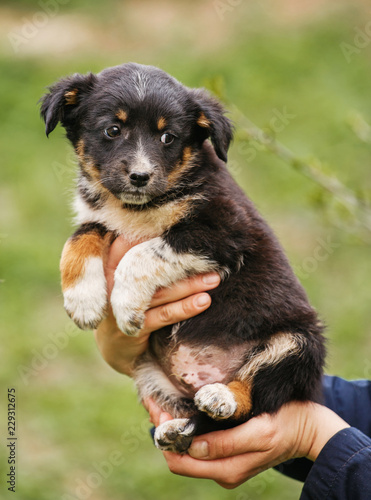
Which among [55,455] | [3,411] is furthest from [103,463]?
[3,411]

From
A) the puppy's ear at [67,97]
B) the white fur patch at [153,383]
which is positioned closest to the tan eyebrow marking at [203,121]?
the puppy's ear at [67,97]

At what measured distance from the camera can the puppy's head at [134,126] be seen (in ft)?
12.1

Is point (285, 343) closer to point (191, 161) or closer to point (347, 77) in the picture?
point (191, 161)

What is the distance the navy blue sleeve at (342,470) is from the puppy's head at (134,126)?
160cm

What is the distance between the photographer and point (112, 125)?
3738mm

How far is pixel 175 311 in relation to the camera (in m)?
3.72

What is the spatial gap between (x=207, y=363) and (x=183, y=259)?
58 centimetres

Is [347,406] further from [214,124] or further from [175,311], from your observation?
[214,124]

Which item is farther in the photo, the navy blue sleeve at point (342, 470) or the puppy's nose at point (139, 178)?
the puppy's nose at point (139, 178)

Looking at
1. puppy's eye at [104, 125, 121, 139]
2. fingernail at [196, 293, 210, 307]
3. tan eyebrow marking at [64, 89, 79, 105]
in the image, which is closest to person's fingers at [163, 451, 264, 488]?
fingernail at [196, 293, 210, 307]

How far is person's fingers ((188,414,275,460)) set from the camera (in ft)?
11.4

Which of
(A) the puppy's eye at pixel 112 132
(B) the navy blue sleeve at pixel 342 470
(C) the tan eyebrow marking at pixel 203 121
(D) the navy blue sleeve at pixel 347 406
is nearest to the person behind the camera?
(B) the navy blue sleeve at pixel 342 470

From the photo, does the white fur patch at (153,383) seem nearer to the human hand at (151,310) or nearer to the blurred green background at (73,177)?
the human hand at (151,310)

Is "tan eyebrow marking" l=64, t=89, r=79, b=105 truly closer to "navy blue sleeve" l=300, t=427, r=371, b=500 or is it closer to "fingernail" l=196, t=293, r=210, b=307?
"fingernail" l=196, t=293, r=210, b=307
